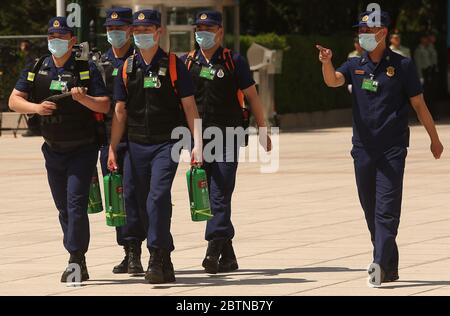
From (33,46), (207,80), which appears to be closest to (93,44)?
(33,46)

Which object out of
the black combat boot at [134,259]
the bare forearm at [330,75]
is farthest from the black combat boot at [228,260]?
the bare forearm at [330,75]

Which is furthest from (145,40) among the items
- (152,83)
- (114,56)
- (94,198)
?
(94,198)

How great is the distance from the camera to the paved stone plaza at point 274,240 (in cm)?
1062

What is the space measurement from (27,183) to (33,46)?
11.5 metres

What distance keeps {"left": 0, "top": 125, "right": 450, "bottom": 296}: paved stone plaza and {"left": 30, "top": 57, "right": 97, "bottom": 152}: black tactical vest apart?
0.99 metres

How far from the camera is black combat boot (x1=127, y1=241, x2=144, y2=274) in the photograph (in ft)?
36.9

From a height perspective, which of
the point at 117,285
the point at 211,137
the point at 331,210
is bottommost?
the point at 331,210

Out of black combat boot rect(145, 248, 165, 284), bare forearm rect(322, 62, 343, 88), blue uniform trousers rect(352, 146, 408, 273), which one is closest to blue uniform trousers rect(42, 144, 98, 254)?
black combat boot rect(145, 248, 165, 284)

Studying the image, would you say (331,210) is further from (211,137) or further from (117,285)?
(117,285)

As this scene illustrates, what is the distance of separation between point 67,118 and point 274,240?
296 centimetres

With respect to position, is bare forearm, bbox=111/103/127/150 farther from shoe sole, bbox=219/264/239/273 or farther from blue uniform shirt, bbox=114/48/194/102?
shoe sole, bbox=219/264/239/273

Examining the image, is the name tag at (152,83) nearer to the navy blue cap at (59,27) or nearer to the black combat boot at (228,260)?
the navy blue cap at (59,27)

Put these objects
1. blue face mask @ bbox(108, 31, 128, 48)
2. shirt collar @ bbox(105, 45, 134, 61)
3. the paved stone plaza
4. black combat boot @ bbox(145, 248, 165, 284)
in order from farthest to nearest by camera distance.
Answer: shirt collar @ bbox(105, 45, 134, 61) → blue face mask @ bbox(108, 31, 128, 48) → black combat boot @ bbox(145, 248, 165, 284) → the paved stone plaza
